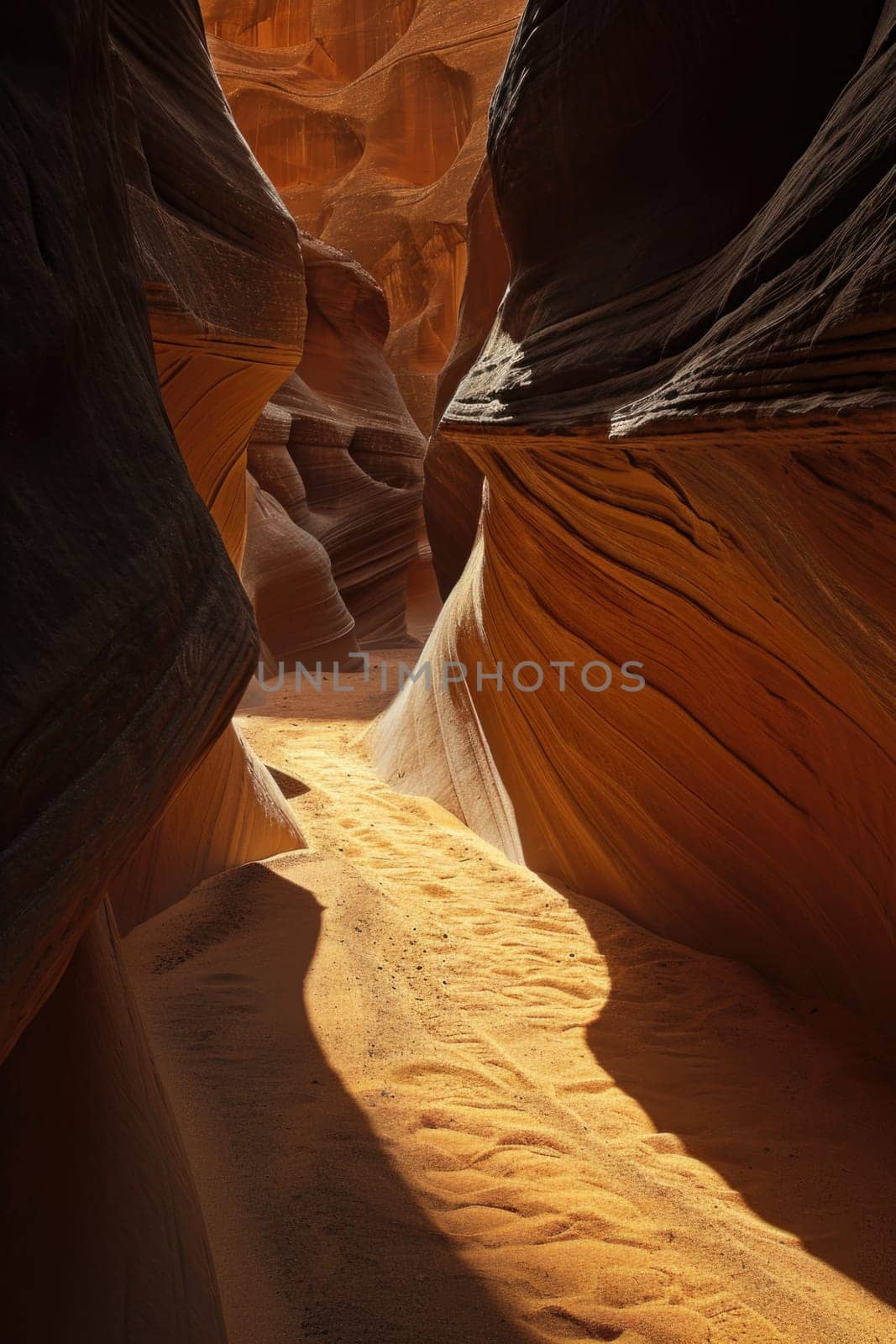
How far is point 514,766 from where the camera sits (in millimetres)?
4832

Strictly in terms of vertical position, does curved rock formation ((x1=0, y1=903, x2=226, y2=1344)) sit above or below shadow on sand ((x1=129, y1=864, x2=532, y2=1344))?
above

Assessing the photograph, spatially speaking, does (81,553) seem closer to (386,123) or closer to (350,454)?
(350,454)

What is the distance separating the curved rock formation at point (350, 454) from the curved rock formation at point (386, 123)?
2.97 m

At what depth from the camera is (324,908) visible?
3834 mm

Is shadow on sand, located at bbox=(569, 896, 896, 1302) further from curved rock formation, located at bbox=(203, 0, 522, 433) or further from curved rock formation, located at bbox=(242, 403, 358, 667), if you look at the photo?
curved rock formation, located at bbox=(203, 0, 522, 433)

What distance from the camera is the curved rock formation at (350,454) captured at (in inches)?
452

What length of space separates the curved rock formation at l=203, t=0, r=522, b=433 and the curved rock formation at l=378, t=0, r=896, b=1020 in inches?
493

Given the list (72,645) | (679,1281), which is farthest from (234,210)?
(679,1281)

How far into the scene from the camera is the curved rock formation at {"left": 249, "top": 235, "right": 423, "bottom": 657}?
1149 centimetres

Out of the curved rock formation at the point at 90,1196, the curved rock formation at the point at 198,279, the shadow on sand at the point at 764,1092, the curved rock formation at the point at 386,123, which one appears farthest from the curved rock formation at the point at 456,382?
the curved rock formation at the point at 386,123

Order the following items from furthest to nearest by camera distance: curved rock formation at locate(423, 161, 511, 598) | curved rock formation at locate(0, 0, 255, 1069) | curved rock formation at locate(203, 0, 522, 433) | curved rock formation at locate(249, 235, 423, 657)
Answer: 1. curved rock formation at locate(203, 0, 522, 433)
2. curved rock formation at locate(249, 235, 423, 657)
3. curved rock formation at locate(423, 161, 511, 598)
4. curved rock formation at locate(0, 0, 255, 1069)

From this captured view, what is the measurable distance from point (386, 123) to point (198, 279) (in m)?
17.5

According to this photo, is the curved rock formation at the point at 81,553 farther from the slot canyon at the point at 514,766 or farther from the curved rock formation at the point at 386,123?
the curved rock formation at the point at 386,123

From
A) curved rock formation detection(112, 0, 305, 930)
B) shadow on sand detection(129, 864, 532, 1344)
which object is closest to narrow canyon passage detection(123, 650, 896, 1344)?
shadow on sand detection(129, 864, 532, 1344)
